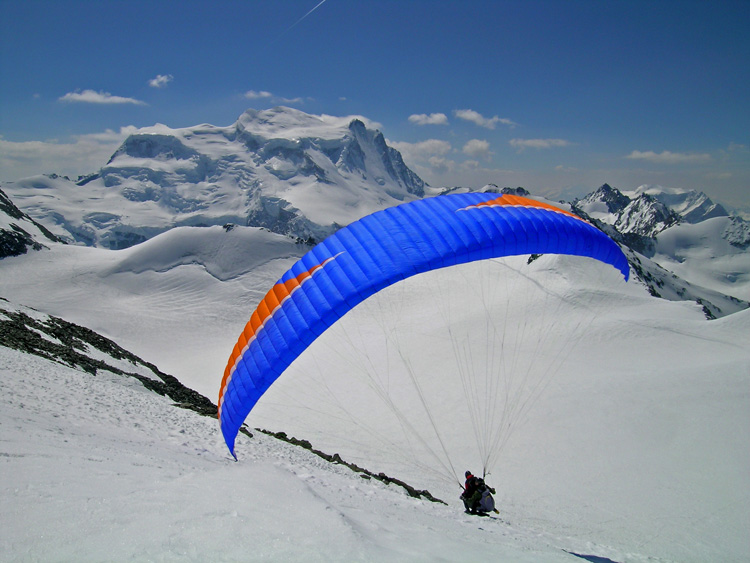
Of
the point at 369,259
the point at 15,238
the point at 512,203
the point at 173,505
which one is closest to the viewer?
the point at 173,505

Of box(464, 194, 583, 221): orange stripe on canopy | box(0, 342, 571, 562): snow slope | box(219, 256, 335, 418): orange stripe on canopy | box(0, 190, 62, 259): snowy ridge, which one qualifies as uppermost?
box(0, 190, 62, 259): snowy ridge

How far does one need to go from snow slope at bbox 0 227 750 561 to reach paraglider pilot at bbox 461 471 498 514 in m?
0.36

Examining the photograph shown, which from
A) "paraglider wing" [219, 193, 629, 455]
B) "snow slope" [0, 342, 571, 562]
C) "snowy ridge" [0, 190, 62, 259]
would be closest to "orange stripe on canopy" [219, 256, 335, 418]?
"paraglider wing" [219, 193, 629, 455]

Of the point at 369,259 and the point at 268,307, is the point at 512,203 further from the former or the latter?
the point at 268,307

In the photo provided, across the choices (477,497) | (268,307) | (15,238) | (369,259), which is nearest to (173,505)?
(268,307)

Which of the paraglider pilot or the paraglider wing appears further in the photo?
the paraglider pilot

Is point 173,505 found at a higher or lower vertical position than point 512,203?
lower

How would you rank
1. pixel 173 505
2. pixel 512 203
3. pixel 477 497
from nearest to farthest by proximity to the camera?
pixel 173 505, pixel 477 497, pixel 512 203

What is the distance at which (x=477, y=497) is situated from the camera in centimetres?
1014

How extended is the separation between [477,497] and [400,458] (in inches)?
268

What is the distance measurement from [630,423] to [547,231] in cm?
1227

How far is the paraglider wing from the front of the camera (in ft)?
29.8

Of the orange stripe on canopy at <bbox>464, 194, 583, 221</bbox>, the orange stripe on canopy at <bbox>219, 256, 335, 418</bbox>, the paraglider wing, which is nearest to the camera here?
the paraglider wing

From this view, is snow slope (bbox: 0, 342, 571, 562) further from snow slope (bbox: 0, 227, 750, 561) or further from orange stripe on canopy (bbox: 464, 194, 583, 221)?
orange stripe on canopy (bbox: 464, 194, 583, 221)
